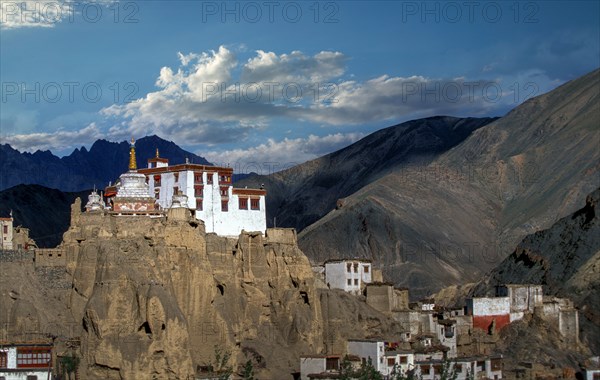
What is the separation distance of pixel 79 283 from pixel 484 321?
3808cm

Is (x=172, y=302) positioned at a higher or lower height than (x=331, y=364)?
higher

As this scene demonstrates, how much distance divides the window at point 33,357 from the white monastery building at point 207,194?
51.9ft

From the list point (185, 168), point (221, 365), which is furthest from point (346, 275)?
point (221, 365)

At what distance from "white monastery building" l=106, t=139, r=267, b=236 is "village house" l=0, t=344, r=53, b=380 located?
52.0 ft

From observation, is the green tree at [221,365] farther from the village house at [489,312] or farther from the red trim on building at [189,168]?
the village house at [489,312]

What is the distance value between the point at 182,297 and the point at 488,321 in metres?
32.3

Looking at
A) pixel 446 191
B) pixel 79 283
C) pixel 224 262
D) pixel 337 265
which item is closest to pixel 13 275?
pixel 79 283

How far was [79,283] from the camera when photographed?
2933 inches

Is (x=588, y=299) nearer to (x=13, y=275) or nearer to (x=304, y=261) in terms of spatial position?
(x=304, y=261)

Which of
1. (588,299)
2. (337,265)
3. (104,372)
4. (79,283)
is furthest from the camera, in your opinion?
(588,299)

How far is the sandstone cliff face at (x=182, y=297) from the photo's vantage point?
70688 mm

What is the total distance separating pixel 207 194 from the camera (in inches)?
3359

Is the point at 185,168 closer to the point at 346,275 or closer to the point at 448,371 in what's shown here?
the point at 346,275

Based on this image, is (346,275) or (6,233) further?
(346,275)
